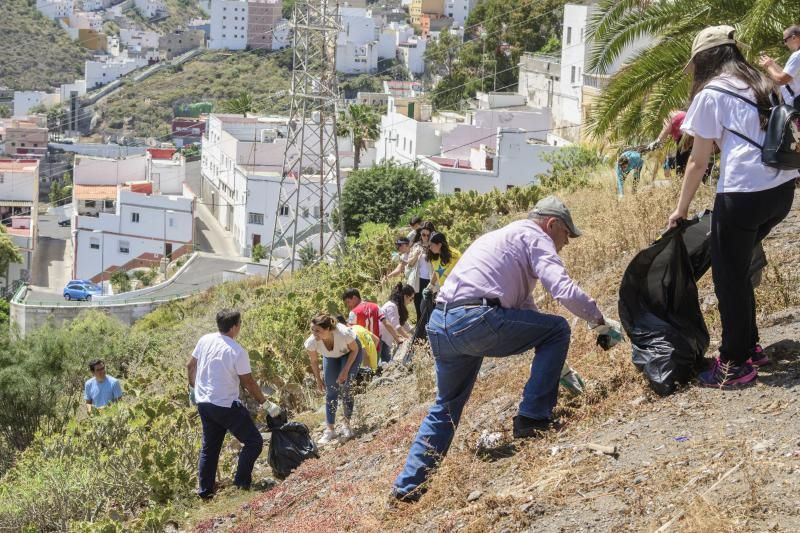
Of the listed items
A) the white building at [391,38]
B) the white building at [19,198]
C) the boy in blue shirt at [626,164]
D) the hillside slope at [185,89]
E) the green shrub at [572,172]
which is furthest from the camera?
the white building at [391,38]

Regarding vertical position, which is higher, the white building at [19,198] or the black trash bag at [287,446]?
the black trash bag at [287,446]

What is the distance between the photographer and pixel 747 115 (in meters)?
5.41

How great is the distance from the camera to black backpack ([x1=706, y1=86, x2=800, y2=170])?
5.25 meters

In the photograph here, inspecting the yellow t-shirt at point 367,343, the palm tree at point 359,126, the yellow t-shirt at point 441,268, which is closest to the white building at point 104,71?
the palm tree at point 359,126

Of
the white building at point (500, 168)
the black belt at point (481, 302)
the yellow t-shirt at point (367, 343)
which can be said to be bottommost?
the white building at point (500, 168)

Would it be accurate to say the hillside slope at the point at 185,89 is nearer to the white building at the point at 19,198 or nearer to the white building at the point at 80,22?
the white building at the point at 80,22

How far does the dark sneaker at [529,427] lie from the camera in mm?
5918

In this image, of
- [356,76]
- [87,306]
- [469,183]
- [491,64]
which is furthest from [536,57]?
[356,76]

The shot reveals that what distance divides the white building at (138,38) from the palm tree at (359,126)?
5128 inches

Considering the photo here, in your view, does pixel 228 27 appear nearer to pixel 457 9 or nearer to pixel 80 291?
pixel 457 9

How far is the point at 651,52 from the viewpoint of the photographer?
1254 cm

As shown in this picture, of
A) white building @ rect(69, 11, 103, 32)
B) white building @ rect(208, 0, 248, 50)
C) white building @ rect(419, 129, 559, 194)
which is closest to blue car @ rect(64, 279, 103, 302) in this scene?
white building @ rect(419, 129, 559, 194)

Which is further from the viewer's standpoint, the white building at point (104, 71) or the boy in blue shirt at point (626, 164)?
the white building at point (104, 71)

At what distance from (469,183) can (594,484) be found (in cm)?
3780
